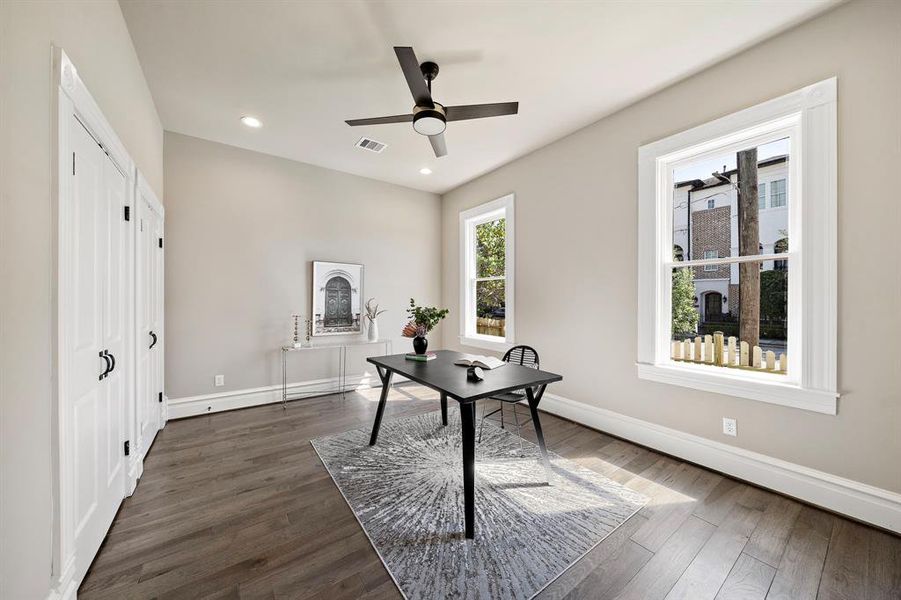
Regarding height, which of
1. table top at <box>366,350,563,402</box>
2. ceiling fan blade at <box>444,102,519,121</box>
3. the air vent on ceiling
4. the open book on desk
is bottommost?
table top at <box>366,350,563,402</box>

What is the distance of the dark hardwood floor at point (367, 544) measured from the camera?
1.58 m

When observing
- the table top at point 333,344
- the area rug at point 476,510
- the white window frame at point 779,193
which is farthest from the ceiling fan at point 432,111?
the table top at point 333,344

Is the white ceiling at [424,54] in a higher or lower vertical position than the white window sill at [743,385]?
higher

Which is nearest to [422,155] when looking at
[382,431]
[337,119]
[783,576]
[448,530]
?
[337,119]

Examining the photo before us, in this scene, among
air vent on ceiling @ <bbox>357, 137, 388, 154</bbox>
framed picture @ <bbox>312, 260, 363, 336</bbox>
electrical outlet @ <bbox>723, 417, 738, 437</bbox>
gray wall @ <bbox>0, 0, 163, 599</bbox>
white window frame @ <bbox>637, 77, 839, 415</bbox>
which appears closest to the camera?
gray wall @ <bbox>0, 0, 163, 599</bbox>

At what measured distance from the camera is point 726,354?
2.70 meters

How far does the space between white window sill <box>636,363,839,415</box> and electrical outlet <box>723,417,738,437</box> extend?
0.63 feet

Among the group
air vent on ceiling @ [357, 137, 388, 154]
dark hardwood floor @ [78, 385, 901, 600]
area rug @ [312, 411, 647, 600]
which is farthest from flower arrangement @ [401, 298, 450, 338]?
air vent on ceiling @ [357, 137, 388, 154]

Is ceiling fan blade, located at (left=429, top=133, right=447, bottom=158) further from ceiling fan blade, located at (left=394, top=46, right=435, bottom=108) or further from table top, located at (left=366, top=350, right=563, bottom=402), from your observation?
table top, located at (left=366, top=350, right=563, bottom=402)

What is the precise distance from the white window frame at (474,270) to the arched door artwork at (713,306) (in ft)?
6.71

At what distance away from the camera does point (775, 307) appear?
245 centimetres

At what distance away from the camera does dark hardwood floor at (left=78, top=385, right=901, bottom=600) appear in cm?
158

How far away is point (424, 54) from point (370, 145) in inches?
63.3

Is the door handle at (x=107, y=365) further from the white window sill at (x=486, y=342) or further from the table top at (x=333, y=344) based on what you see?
the white window sill at (x=486, y=342)
